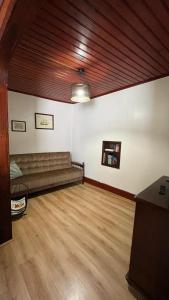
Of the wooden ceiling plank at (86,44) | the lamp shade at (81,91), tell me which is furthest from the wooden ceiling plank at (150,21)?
the lamp shade at (81,91)

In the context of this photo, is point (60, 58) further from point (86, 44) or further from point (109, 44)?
point (109, 44)

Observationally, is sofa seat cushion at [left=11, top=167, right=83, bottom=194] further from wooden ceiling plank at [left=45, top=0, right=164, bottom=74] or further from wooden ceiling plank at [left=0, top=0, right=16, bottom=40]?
wooden ceiling plank at [left=45, top=0, right=164, bottom=74]

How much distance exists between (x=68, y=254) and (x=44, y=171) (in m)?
2.29

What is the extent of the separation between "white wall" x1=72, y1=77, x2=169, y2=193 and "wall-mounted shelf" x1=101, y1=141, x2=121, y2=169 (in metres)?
0.10

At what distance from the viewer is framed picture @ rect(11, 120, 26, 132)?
345cm

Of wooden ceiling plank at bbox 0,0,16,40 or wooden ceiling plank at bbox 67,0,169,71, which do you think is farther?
wooden ceiling plank at bbox 67,0,169,71

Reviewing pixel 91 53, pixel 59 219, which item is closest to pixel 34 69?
pixel 91 53

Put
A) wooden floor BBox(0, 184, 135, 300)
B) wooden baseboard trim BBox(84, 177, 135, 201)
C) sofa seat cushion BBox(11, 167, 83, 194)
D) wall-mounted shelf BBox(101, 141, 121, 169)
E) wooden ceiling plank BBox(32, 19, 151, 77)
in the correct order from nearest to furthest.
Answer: wooden floor BBox(0, 184, 135, 300)
wooden ceiling plank BBox(32, 19, 151, 77)
sofa seat cushion BBox(11, 167, 83, 194)
wooden baseboard trim BBox(84, 177, 135, 201)
wall-mounted shelf BBox(101, 141, 121, 169)

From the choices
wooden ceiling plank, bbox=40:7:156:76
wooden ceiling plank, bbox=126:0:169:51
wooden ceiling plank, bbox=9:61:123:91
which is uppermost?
wooden ceiling plank, bbox=126:0:169:51

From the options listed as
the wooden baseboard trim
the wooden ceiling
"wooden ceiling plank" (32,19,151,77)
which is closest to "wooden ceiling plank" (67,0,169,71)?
the wooden ceiling

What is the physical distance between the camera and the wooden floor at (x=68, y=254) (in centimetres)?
131

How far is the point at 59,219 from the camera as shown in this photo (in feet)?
7.82

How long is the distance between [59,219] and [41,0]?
253 centimetres

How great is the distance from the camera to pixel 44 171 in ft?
12.3
